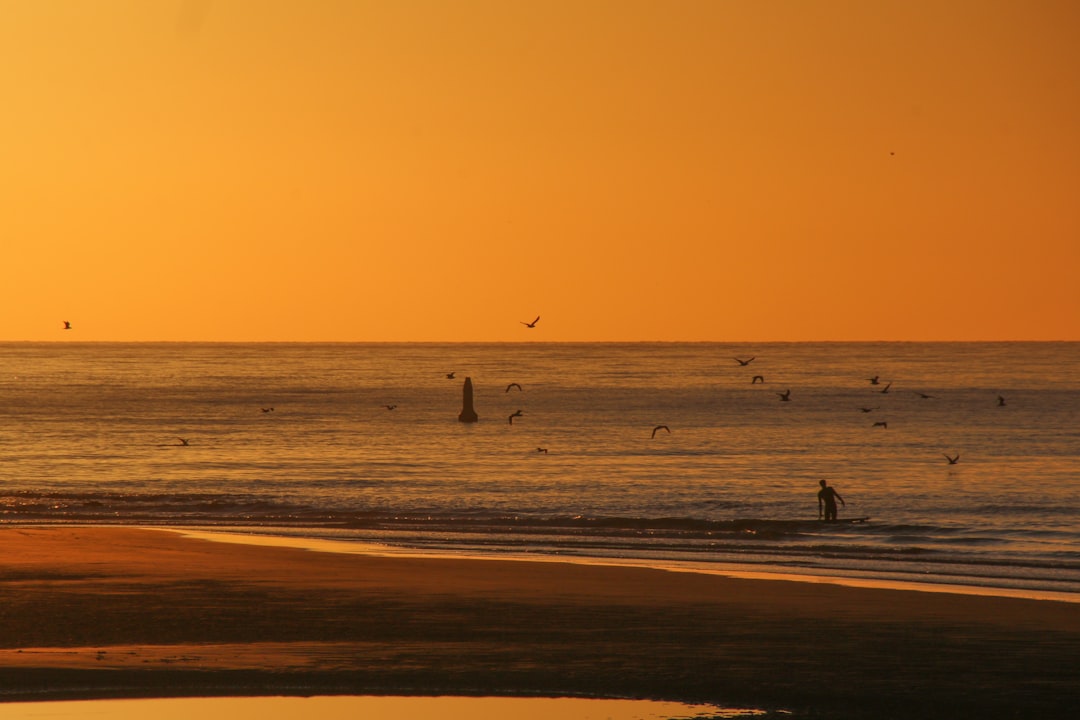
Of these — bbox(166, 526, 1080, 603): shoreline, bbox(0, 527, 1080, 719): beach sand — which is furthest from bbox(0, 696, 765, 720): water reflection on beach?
bbox(166, 526, 1080, 603): shoreline

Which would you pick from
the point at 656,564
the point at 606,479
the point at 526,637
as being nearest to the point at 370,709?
the point at 526,637

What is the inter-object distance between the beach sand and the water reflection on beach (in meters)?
0.36

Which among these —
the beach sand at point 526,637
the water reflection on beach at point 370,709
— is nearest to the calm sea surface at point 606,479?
the beach sand at point 526,637

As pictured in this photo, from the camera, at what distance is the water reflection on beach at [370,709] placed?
15656mm

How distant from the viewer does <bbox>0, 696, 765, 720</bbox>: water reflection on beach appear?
51.4ft

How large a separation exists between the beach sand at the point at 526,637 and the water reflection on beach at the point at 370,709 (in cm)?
36

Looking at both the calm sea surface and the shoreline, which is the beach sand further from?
the calm sea surface

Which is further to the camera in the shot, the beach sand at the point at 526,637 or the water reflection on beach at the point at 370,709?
the beach sand at the point at 526,637

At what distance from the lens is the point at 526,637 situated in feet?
66.1

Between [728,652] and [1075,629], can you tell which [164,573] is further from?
[1075,629]

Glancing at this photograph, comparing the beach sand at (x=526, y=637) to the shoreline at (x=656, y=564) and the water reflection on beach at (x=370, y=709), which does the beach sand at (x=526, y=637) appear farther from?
the shoreline at (x=656, y=564)

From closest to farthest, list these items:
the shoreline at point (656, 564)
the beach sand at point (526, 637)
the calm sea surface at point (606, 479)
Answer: the beach sand at point (526, 637), the shoreline at point (656, 564), the calm sea surface at point (606, 479)

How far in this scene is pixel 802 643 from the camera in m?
19.7

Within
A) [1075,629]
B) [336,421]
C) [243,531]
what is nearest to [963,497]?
[243,531]
